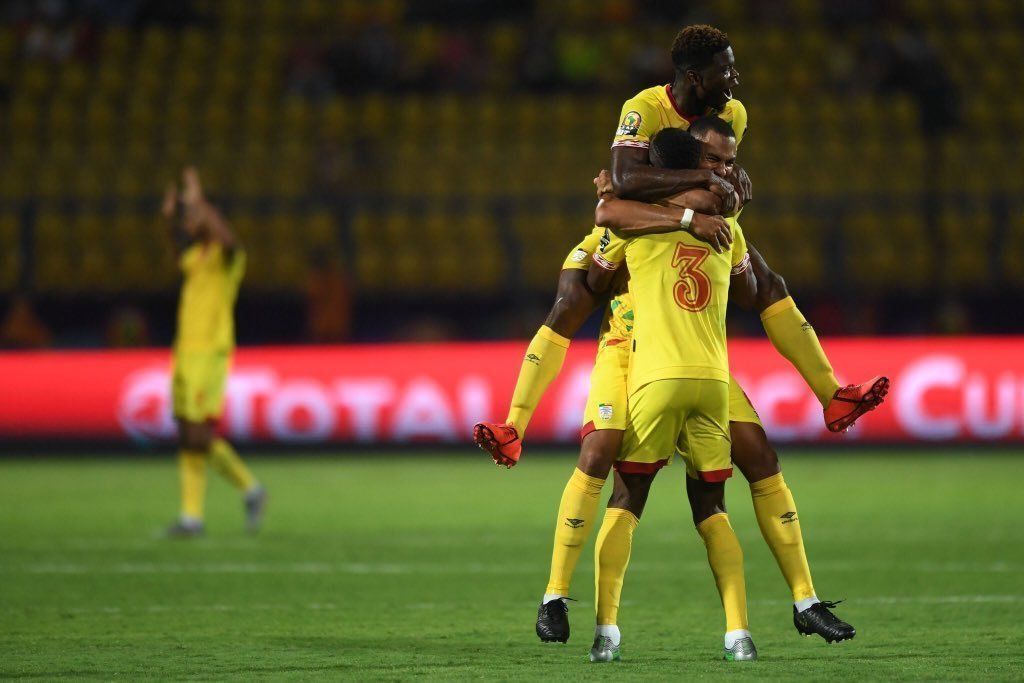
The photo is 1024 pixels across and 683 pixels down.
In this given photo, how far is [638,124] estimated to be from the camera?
5.59m

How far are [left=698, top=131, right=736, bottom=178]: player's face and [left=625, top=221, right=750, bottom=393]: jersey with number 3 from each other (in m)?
0.29

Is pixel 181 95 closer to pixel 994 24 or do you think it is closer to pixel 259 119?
pixel 259 119

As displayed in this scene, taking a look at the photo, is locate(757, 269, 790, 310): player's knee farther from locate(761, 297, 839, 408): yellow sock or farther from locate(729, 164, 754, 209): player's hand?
locate(729, 164, 754, 209): player's hand

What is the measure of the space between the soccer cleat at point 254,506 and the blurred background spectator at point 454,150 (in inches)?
234

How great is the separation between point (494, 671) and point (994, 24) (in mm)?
16904

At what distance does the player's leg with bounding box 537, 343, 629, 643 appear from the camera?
5594mm

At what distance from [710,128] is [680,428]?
107cm

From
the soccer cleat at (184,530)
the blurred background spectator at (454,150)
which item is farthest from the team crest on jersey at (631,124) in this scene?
the blurred background spectator at (454,150)

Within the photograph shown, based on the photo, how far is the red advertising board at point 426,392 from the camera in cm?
1478

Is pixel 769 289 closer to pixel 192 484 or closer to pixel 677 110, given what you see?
pixel 677 110

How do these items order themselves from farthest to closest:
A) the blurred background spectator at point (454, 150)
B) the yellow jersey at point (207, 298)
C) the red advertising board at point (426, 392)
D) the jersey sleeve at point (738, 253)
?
the blurred background spectator at point (454, 150)
the red advertising board at point (426, 392)
the yellow jersey at point (207, 298)
the jersey sleeve at point (738, 253)

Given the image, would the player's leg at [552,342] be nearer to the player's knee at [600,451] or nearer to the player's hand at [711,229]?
the player's knee at [600,451]

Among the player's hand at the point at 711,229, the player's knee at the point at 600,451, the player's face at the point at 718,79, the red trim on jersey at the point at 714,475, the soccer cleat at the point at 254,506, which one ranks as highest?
the player's face at the point at 718,79

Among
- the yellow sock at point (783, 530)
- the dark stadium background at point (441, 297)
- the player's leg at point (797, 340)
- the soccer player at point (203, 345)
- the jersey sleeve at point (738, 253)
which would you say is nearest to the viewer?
the jersey sleeve at point (738, 253)
